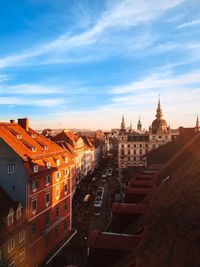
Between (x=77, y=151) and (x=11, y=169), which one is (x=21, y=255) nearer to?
(x=11, y=169)

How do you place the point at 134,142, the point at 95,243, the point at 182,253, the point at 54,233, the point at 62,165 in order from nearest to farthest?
1. the point at 182,253
2. the point at 95,243
3. the point at 54,233
4. the point at 62,165
5. the point at 134,142

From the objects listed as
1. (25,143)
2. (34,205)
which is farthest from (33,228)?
(25,143)

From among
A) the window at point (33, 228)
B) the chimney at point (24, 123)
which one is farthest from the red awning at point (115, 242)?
the chimney at point (24, 123)

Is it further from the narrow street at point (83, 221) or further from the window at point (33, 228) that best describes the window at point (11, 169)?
the narrow street at point (83, 221)

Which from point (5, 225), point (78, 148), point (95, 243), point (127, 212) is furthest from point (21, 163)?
point (78, 148)

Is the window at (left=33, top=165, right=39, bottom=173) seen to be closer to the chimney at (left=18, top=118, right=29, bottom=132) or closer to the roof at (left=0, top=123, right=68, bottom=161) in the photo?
the roof at (left=0, top=123, right=68, bottom=161)

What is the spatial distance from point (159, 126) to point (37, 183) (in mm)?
66651

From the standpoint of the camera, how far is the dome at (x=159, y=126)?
287 ft

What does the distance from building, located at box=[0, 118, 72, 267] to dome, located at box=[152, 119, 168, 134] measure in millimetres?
57284

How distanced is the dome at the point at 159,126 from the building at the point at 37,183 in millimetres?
57284

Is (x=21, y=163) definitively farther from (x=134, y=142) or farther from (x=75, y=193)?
(x=134, y=142)

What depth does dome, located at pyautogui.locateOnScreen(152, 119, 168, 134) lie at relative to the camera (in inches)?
3450

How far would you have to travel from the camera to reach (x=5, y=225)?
22.3 meters

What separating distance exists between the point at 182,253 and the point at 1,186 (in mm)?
24279
